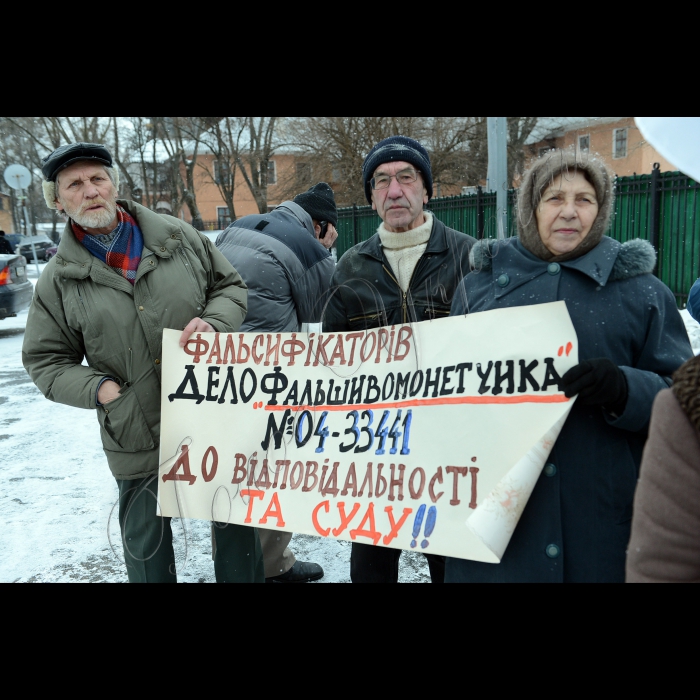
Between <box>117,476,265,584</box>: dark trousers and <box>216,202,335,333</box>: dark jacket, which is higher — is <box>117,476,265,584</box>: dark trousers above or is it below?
below

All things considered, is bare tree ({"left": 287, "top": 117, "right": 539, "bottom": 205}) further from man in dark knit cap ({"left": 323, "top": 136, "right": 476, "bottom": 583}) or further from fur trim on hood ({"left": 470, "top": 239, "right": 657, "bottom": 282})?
fur trim on hood ({"left": 470, "top": 239, "right": 657, "bottom": 282})

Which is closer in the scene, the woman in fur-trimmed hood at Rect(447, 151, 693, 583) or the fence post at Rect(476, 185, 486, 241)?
the woman in fur-trimmed hood at Rect(447, 151, 693, 583)

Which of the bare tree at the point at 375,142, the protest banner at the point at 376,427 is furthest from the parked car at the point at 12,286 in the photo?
the protest banner at the point at 376,427

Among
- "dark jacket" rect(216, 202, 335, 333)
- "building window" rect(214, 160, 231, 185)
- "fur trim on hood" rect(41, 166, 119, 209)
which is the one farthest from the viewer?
"building window" rect(214, 160, 231, 185)

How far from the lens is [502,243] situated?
6.68 feet

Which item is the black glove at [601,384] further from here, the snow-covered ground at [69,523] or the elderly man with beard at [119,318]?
the snow-covered ground at [69,523]

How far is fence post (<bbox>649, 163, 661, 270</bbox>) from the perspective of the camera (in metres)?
8.77

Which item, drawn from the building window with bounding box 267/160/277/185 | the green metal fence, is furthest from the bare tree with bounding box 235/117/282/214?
the green metal fence

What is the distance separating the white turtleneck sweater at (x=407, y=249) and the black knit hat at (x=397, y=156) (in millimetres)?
254

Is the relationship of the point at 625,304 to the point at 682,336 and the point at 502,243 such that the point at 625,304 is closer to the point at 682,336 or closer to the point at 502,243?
the point at 682,336

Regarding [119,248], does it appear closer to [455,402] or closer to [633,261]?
[455,402]

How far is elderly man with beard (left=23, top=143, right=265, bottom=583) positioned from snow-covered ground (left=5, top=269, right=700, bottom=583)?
176 millimetres

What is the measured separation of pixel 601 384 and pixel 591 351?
0.49ft

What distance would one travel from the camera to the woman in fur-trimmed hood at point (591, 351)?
183 centimetres
